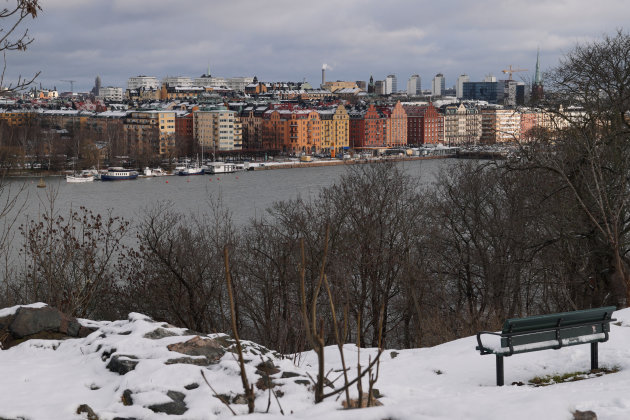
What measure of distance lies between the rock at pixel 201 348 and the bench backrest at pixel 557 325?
1.42 meters

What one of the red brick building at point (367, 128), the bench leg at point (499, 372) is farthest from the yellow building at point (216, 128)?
the bench leg at point (499, 372)

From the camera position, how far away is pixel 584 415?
2.51 m

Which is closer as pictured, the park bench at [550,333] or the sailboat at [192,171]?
the park bench at [550,333]

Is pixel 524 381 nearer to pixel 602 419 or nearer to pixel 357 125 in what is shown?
pixel 602 419

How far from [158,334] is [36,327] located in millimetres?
806

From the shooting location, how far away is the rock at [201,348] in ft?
12.0

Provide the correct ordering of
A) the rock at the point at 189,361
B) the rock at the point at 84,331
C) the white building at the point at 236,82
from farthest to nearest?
the white building at the point at 236,82
the rock at the point at 84,331
the rock at the point at 189,361

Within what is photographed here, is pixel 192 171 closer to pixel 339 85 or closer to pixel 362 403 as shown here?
pixel 362 403

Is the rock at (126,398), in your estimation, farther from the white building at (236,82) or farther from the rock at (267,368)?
the white building at (236,82)

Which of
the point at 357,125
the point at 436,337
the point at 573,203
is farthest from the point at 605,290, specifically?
the point at 357,125

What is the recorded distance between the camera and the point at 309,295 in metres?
8.71

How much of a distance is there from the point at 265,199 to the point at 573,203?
17.8m

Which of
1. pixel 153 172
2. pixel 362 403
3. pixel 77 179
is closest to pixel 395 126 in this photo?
pixel 153 172

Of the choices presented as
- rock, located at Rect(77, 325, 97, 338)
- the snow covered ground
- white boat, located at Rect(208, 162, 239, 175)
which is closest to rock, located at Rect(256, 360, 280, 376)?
the snow covered ground
